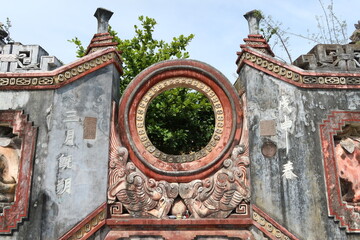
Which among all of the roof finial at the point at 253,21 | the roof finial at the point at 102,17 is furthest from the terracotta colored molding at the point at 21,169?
the roof finial at the point at 253,21

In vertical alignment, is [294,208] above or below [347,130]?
below

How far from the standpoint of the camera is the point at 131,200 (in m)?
6.92

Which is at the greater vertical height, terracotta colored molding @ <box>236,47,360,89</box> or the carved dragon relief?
terracotta colored molding @ <box>236,47,360,89</box>

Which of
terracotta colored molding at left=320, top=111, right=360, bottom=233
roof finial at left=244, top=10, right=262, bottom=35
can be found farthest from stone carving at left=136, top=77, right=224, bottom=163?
terracotta colored molding at left=320, top=111, right=360, bottom=233

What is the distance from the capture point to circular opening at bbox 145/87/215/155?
477 inches

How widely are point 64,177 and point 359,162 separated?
5365 millimetres

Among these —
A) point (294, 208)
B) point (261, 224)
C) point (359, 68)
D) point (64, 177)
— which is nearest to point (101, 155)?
point (64, 177)

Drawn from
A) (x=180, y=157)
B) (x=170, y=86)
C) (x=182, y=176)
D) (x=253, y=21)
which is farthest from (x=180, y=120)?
(x=182, y=176)

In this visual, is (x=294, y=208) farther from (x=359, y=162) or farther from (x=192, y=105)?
(x=192, y=105)

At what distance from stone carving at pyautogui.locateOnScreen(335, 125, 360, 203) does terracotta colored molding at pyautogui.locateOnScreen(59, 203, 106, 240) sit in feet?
14.2

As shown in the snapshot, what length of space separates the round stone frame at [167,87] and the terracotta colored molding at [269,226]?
44.2 inches

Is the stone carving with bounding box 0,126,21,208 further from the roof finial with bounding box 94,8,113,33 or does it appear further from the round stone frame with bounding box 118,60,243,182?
the roof finial with bounding box 94,8,113,33

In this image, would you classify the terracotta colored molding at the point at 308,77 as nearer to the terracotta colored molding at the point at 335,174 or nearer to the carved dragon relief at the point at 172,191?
the terracotta colored molding at the point at 335,174

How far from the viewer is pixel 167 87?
25.5 ft
